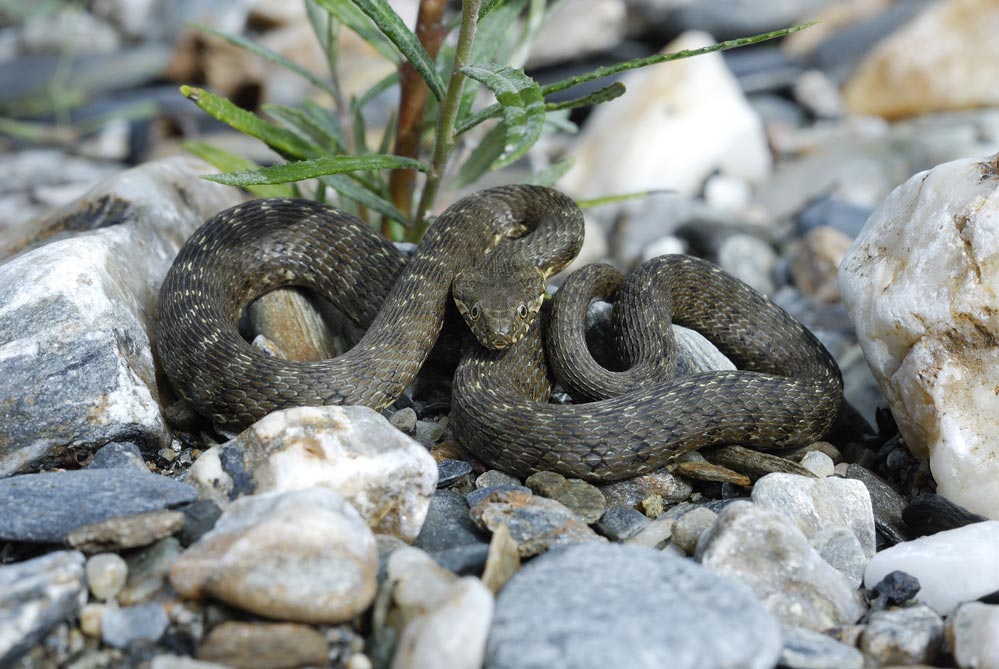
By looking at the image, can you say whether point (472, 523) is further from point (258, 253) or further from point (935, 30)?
point (935, 30)

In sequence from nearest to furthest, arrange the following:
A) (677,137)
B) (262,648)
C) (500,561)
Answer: (262,648)
(500,561)
(677,137)

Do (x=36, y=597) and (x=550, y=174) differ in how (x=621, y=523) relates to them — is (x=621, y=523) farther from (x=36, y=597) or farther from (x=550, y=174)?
(x=550, y=174)

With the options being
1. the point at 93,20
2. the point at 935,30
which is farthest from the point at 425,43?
the point at 93,20

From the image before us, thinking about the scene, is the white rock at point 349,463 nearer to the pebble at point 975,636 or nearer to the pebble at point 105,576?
the pebble at point 105,576

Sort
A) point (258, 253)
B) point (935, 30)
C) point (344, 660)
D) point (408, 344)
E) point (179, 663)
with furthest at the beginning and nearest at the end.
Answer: point (935, 30) < point (258, 253) < point (408, 344) < point (344, 660) < point (179, 663)

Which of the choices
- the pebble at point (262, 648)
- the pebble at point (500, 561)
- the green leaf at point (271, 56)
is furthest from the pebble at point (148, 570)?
the green leaf at point (271, 56)

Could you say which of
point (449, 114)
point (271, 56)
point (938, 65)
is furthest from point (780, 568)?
point (938, 65)

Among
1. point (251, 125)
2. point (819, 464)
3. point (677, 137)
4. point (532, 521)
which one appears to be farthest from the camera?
point (677, 137)
